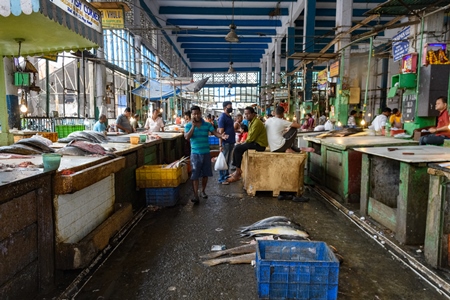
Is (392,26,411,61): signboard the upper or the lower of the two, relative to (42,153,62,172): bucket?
upper

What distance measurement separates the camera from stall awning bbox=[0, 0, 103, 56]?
324 centimetres

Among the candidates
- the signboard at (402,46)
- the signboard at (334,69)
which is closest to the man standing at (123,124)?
the signboard at (402,46)

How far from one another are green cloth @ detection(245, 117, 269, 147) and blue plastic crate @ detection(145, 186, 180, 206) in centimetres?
248

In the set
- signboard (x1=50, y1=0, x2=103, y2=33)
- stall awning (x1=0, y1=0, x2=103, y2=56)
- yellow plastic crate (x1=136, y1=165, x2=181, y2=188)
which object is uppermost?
signboard (x1=50, y1=0, x2=103, y2=33)

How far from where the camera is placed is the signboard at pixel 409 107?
22.4 feet

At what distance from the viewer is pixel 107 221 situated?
4207 millimetres

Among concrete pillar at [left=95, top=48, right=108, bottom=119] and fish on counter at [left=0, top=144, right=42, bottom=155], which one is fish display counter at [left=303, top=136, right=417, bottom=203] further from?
concrete pillar at [left=95, top=48, right=108, bottom=119]

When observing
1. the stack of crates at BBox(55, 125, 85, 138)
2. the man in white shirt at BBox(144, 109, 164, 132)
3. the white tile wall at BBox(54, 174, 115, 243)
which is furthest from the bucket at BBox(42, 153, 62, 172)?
the stack of crates at BBox(55, 125, 85, 138)

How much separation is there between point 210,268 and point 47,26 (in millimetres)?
4034

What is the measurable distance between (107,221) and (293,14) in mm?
20958

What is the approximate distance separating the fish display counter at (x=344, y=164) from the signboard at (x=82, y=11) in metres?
4.91

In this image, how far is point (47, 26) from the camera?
4.37m

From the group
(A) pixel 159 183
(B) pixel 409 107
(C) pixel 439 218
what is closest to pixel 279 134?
(A) pixel 159 183

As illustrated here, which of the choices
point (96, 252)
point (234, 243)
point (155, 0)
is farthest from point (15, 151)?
point (155, 0)
